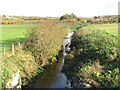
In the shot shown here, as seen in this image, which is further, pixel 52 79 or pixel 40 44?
pixel 40 44

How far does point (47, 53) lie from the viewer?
21.3 metres

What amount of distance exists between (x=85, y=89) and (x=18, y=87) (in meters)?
5.24

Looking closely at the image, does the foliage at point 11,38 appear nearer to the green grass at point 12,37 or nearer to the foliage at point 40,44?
the green grass at point 12,37

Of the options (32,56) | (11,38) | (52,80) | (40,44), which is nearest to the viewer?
(52,80)

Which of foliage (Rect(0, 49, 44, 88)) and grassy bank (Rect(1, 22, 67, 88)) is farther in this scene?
grassy bank (Rect(1, 22, 67, 88))

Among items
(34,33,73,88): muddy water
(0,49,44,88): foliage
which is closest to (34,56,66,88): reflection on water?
(34,33,73,88): muddy water

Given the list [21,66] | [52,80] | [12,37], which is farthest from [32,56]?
[12,37]

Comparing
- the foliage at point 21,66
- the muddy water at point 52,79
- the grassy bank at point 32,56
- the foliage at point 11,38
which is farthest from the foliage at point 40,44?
the muddy water at point 52,79

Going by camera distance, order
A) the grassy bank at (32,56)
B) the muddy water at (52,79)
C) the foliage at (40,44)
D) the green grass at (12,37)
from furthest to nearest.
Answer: the green grass at (12,37) < the foliage at (40,44) < the muddy water at (52,79) < the grassy bank at (32,56)

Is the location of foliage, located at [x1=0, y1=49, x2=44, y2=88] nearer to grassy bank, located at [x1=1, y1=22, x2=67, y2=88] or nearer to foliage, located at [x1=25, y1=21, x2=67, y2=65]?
grassy bank, located at [x1=1, y1=22, x2=67, y2=88]

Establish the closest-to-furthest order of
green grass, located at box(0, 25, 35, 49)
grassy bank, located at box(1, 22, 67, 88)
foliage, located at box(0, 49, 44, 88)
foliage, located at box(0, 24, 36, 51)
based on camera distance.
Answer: foliage, located at box(0, 49, 44, 88) → grassy bank, located at box(1, 22, 67, 88) → foliage, located at box(0, 24, 36, 51) → green grass, located at box(0, 25, 35, 49)

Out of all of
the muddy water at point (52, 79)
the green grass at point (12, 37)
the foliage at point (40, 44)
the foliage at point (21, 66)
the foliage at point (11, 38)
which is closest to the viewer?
the foliage at point (21, 66)

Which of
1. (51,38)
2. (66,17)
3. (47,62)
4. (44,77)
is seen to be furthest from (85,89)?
(66,17)

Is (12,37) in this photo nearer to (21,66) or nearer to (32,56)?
(32,56)
